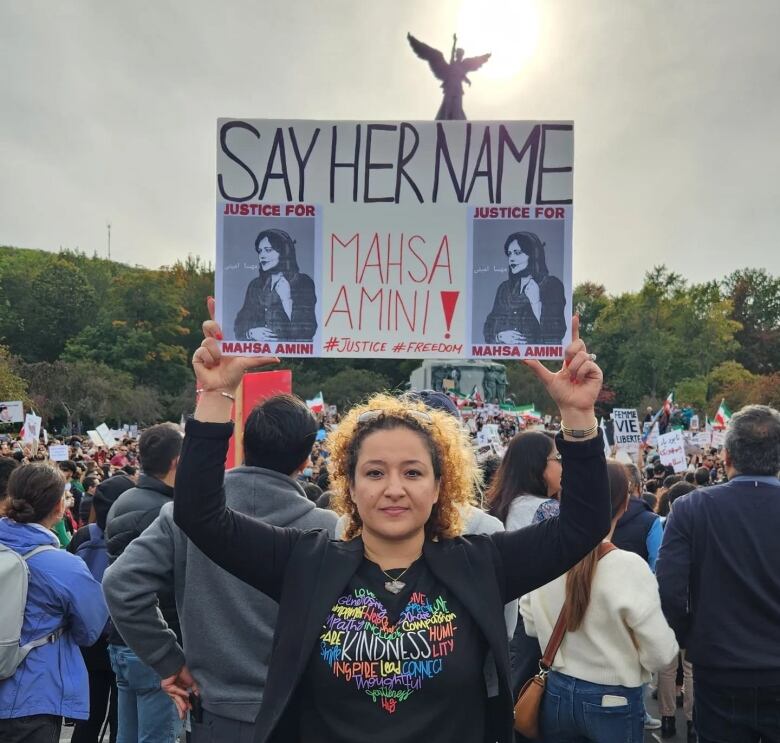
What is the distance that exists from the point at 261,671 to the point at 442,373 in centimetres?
2848

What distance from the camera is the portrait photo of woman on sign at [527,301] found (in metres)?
2.73

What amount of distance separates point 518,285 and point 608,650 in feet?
4.96

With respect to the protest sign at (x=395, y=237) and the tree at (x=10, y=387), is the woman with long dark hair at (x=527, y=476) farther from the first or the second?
Result: the tree at (x=10, y=387)

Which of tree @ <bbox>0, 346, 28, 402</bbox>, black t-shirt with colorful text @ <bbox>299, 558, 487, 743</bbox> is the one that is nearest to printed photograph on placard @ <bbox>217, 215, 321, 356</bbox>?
black t-shirt with colorful text @ <bbox>299, 558, 487, 743</bbox>

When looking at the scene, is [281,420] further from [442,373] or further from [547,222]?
[442,373]

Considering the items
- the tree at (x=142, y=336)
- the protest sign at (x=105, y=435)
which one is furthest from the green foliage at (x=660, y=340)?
the protest sign at (x=105, y=435)

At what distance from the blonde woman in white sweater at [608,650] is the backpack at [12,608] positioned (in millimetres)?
2159

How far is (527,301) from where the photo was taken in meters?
2.77

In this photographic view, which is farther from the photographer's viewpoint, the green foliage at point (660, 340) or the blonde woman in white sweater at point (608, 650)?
the green foliage at point (660, 340)

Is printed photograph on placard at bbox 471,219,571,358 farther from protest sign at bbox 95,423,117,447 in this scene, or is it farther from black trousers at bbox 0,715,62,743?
protest sign at bbox 95,423,117,447

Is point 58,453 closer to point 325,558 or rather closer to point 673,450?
point 673,450

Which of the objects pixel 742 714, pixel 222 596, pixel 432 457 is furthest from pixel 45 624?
pixel 742 714

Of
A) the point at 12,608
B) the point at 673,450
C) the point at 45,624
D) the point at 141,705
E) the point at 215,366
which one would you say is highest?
the point at 215,366

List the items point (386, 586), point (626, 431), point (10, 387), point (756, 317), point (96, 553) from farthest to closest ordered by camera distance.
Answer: point (756, 317) → point (10, 387) → point (626, 431) → point (96, 553) → point (386, 586)
